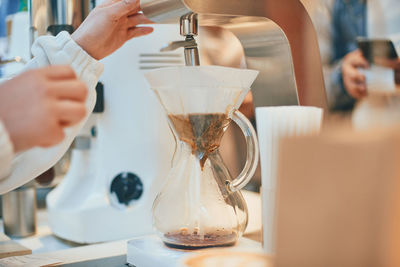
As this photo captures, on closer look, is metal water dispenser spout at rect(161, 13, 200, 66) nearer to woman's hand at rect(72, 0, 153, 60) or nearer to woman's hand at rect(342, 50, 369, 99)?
woman's hand at rect(72, 0, 153, 60)

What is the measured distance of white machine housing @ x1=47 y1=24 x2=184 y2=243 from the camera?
2.30ft

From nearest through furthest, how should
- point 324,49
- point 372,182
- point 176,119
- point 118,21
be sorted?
point 372,182 < point 176,119 < point 118,21 < point 324,49

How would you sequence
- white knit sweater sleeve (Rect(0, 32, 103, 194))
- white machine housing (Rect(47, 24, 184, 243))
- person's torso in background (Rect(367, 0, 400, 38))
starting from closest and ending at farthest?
1. white knit sweater sleeve (Rect(0, 32, 103, 194))
2. white machine housing (Rect(47, 24, 184, 243))
3. person's torso in background (Rect(367, 0, 400, 38))

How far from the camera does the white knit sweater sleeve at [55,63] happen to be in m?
0.58

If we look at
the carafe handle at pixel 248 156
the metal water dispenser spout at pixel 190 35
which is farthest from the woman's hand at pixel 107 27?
the carafe handle at pixel 248 156

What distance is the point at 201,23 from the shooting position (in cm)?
58

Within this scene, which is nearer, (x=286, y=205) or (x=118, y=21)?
(x=286, y=205)

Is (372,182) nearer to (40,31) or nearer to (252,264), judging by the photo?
(252,264)

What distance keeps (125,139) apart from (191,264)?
0.40 m

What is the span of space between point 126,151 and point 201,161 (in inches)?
9.3

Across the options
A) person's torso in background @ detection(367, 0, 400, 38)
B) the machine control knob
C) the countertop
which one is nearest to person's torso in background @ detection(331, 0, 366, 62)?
person's torso in background @ detection(367, 0, 400, 38)

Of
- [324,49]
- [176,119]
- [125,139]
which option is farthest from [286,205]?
[324,49]

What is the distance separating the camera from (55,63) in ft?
1.98

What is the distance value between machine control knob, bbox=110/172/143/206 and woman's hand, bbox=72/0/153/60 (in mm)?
178
